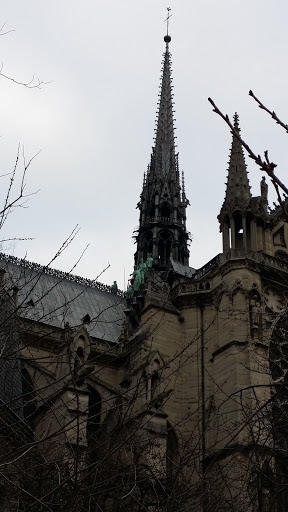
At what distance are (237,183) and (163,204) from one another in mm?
18669

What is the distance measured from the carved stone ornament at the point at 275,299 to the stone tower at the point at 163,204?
15.8 metres

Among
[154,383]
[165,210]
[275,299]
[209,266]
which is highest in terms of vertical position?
[165,210]

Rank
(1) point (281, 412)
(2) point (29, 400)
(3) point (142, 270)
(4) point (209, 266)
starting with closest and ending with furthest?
(2) point (29, 400) < (1) point (281, 412) < (4) point (209, 266) < (3) point (142, 270)

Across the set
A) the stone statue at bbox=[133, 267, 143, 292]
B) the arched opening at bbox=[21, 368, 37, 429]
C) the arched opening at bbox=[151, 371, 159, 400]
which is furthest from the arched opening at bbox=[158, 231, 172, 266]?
the arched opening at bbox=[151, 371, 159, 400]

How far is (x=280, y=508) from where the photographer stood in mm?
17422

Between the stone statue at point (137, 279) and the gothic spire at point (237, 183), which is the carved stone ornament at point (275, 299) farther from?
the stone statue at point (137, 279)

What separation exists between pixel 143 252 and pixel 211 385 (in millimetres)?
19476

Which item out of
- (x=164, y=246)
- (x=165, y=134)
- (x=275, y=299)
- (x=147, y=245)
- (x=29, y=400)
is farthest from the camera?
(x=165, y=134)

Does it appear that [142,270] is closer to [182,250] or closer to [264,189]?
[182,250]

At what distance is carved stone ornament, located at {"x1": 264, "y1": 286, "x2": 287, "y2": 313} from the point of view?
69.8 ft

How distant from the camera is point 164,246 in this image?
39.5 metres

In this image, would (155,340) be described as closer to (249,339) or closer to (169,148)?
(249,339)

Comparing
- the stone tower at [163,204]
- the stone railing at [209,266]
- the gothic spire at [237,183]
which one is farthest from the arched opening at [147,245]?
the gothic spire at [237,183]

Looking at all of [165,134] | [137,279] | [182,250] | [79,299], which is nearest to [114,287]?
[137,279]
